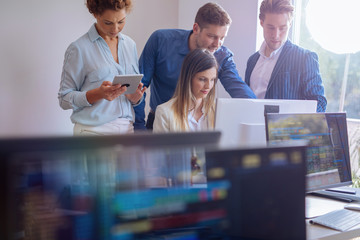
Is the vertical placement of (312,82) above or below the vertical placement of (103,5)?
below

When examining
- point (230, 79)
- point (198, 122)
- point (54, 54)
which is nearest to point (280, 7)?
point (230, 79)

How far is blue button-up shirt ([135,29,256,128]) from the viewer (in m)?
2.36

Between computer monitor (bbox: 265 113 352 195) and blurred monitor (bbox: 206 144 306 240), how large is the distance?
0.72 metres

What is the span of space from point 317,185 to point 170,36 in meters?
1.41

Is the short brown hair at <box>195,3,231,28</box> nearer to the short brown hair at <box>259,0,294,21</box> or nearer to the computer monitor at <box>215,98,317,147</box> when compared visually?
the short brown hair at <box>259,0,294,21</box>

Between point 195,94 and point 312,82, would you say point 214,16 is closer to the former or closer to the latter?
point 195,94

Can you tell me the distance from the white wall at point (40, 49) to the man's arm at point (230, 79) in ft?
2.54

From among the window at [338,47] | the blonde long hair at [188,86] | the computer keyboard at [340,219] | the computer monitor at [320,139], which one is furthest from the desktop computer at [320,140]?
the window at [338,47]

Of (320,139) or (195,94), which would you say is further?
(195,94)

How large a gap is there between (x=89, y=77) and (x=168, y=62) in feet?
1.92

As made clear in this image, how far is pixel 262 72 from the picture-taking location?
2.46m

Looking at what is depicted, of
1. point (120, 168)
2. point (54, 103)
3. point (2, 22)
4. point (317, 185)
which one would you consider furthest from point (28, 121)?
point (120, 168)

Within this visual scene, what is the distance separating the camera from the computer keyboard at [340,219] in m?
1.22

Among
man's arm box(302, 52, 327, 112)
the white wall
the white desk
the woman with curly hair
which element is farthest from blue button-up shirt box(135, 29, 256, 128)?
the white desk
